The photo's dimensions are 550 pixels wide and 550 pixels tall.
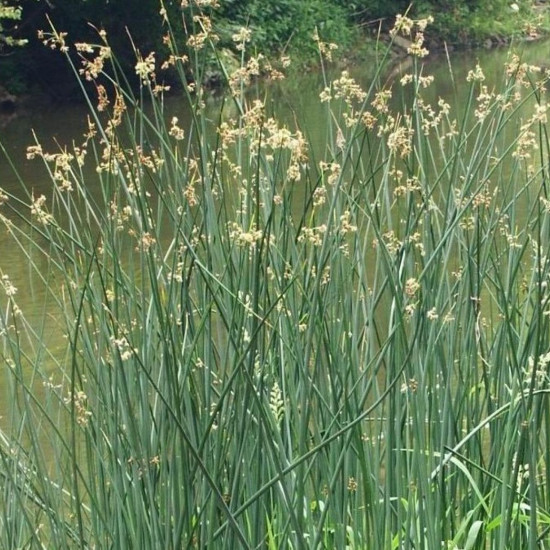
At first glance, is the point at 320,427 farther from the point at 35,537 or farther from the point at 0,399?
the point at 0,399

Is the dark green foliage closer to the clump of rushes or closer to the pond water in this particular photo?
the pond water

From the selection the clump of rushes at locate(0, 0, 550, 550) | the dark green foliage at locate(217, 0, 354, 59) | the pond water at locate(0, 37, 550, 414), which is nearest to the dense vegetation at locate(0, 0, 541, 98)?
the dark green foliage at locate(217, 0, 354, 59)

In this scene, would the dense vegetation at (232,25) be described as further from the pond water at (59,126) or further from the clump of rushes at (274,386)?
the clump of rushes at (274,386)

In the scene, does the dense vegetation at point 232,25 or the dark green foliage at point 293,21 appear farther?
the dark green foliage at point 293,21

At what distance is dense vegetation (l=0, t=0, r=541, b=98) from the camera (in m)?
Answer: 13.7

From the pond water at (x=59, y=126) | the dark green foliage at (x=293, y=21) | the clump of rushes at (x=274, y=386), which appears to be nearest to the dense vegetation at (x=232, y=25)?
the dark green foliage at (x=293, y=21)

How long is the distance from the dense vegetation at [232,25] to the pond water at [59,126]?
0.69 meters

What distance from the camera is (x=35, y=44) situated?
1454 centimetres

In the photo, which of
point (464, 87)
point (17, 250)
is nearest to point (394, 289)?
point (17, 250)

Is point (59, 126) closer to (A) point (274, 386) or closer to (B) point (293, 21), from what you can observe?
(B) point (293, 21)

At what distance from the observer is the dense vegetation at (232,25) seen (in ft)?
45.1

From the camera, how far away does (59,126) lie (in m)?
11.7

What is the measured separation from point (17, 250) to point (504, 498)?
5.03m

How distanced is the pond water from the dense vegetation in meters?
0.69
